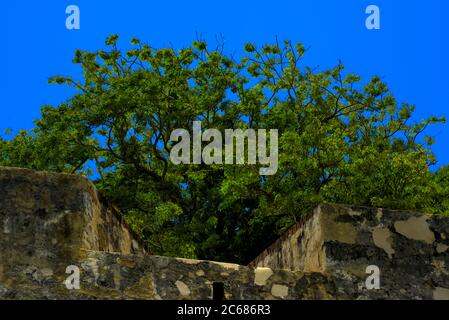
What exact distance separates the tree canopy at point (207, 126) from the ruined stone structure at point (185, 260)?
40.8 ft

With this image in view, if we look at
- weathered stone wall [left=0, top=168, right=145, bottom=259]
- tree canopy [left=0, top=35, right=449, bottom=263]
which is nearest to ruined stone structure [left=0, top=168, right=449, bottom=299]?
weathered stone wall [left=0, top=168, right=145, bottom=259]

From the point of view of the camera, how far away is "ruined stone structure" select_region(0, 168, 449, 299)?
4785 mm

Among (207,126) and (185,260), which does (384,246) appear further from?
(207,126)

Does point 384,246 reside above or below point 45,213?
below

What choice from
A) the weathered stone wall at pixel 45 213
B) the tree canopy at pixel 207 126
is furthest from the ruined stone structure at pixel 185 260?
the tree canopy at pixel 207 126

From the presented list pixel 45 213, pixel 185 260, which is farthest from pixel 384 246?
pixel 45 213

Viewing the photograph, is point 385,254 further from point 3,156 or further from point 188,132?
point 3,156

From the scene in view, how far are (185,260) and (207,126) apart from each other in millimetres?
17111

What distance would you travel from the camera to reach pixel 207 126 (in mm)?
22031

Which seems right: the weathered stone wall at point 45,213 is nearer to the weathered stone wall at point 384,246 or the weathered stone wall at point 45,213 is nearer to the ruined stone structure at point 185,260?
the ruined stone structure at point 185,260

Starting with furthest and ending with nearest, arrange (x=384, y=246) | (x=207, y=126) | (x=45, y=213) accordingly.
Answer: (x=207, y=126) → (x=384, y=246) → (x=45, y=213)

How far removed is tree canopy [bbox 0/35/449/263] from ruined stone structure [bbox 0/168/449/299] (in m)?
12.4

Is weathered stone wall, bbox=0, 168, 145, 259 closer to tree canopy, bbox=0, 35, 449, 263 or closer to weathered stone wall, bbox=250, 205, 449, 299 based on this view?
weathered stone wall, bbox=250, 205, 449, 299
